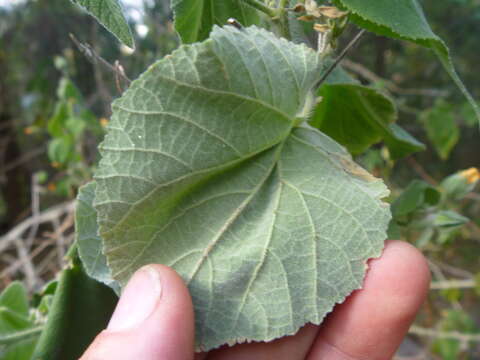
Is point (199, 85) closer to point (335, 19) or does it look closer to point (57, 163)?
point (335, 19)

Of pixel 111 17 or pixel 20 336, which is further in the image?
pixel 20 336

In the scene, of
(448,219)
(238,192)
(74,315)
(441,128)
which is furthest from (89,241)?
(441,128)

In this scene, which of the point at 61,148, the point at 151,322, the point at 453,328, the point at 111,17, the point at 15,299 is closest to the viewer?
the point at 111,17

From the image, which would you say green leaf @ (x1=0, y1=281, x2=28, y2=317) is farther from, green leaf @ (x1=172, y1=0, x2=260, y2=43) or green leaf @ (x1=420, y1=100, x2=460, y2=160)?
green leaf @ (x1=420, y1=100, x2=460, y2=160)

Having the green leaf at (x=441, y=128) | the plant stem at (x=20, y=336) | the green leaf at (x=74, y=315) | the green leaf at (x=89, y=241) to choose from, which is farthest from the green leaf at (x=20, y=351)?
the green leaf at (x=441, y=128)

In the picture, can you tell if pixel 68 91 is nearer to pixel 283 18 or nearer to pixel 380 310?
pixel 283 18

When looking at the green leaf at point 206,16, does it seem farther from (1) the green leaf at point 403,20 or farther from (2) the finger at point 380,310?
(2) the finger at point 380,310
